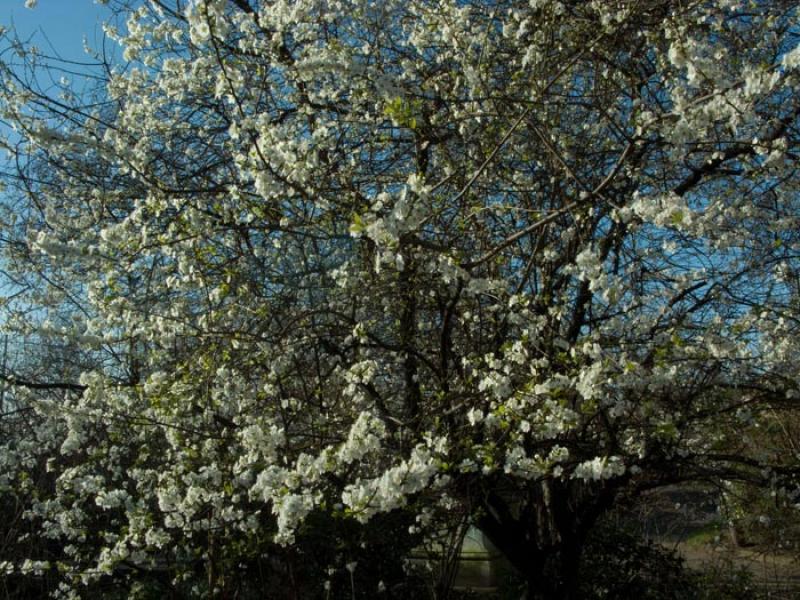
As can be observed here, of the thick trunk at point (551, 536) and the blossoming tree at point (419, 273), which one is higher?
the blossoming tree at point (419, 273)

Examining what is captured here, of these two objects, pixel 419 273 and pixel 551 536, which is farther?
pixel 551 536

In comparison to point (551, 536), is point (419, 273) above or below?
above

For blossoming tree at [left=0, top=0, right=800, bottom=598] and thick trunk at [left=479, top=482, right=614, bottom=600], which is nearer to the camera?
blossoming tree at [left=0, top=0, right=800, bottom=598]

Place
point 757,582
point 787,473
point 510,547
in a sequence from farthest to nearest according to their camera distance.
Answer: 1. point 757,582
2. point 510,547
3. point 787,473

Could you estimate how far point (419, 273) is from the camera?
15.6 ft

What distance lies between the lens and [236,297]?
15.8 feet

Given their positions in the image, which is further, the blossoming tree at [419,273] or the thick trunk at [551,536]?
the thick trunk at [551,536]

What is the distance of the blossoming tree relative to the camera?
4.21 metres

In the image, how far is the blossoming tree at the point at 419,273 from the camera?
4207 millimetres

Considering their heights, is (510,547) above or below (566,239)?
below

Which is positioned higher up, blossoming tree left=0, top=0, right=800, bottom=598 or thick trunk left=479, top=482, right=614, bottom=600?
blossoming tree left=0, top=0, right=800, bottom=598

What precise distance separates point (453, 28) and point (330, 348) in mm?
2074

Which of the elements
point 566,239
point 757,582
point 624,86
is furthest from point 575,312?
point 757,582

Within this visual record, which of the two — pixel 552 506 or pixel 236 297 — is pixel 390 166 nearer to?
pixel 236 297
